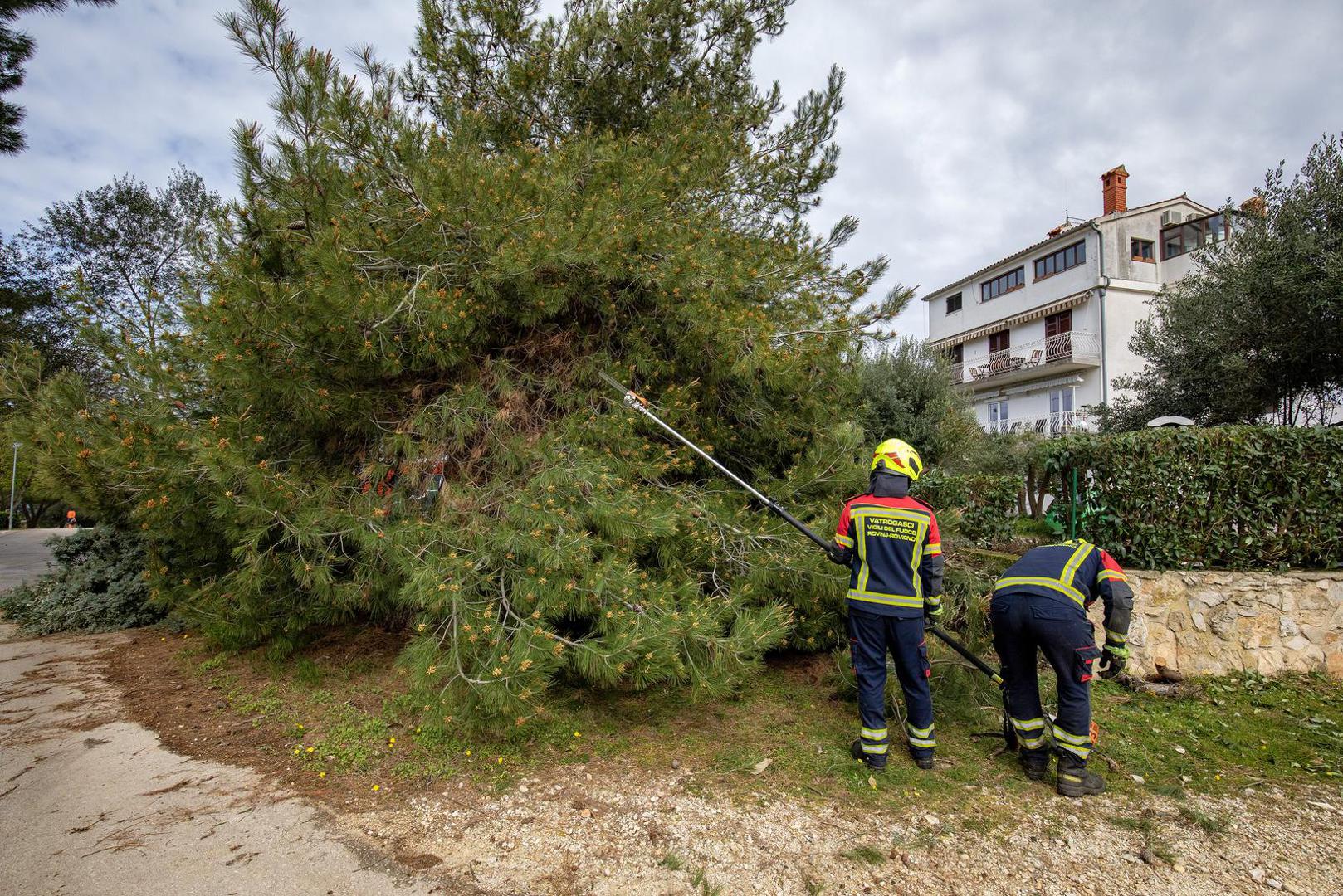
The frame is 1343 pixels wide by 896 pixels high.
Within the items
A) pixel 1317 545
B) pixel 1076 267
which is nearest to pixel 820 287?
pixel 1317 545

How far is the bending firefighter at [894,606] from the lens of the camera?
3.63 metres

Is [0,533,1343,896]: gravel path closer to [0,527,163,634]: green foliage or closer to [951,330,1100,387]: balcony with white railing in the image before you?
[0,527,163,634]: green foliage

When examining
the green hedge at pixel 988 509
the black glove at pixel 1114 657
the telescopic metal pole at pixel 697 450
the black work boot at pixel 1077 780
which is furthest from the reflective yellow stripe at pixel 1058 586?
the green hedge at pixel 988 509

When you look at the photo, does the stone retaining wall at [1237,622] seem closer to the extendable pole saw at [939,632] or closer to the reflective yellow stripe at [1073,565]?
the extendable pole saw at [939,632]

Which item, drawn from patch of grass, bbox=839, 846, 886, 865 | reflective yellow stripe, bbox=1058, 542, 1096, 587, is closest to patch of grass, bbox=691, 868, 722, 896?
patch of grass, bbox=839, 846, 886, 865

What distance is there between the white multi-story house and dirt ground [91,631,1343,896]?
18.7 metres

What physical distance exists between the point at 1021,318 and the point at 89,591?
90.1 feet

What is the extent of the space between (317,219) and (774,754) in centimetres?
451

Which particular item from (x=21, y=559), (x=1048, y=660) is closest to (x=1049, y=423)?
(x=1048, y=660)

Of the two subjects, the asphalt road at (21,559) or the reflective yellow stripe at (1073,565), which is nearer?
the reflective yellow stripe at (1073,565)

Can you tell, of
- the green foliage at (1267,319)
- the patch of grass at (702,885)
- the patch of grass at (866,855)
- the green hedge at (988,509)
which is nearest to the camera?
the patch of grass at (702,885)

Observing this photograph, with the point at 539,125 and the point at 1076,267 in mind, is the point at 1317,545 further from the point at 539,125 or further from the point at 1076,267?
the point at 1076,267

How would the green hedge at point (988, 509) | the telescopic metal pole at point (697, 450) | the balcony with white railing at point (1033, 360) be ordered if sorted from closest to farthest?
the telescopic metal pole at point (697, 450) → the green hedge at point (988, 509) → the balcony with white railing at point (1033, 360)

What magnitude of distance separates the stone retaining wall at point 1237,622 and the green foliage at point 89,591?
31.3ft
